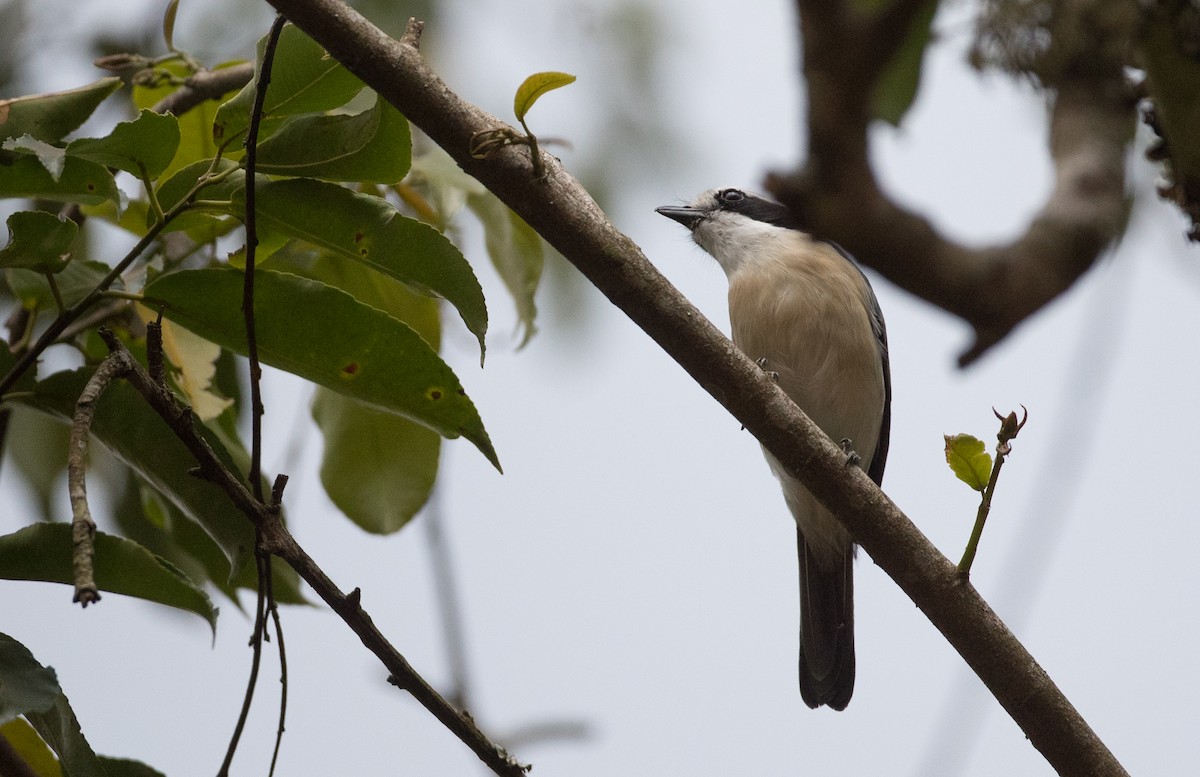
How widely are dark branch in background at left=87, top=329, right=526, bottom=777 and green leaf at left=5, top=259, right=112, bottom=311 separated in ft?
1.20

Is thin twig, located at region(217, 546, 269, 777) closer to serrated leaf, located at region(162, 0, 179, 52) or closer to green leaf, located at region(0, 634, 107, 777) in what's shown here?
green leaf, located at region(0, 634, 107, 777)

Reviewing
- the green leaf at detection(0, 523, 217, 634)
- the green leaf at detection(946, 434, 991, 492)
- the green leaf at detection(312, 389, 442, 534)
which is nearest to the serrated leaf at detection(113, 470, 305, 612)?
the green leaf at detection(312, 389, 442, 534)

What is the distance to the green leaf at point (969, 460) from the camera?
178cm

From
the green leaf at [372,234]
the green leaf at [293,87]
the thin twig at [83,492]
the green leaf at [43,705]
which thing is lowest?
the green leaf at [43,705]

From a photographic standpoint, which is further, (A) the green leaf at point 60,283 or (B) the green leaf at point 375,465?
(B) the green leaf at point 375,465

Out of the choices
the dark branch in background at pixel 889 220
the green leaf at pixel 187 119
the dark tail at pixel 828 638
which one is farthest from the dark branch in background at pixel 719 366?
the dark tail at pixel 828 638

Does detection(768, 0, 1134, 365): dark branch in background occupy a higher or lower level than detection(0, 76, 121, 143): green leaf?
lower

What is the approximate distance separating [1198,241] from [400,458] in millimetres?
1443

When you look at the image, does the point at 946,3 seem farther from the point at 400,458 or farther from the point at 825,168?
the point at 825,168

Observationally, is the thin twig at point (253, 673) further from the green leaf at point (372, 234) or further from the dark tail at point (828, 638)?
the dark tail at point (828, 638)

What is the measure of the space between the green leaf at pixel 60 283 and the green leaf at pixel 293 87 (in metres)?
0.33

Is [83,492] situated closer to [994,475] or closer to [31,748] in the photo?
[31,748]

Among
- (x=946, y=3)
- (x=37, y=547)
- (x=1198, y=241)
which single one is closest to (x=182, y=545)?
(x=37, y=547)

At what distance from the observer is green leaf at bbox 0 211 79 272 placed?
1.46 meters
